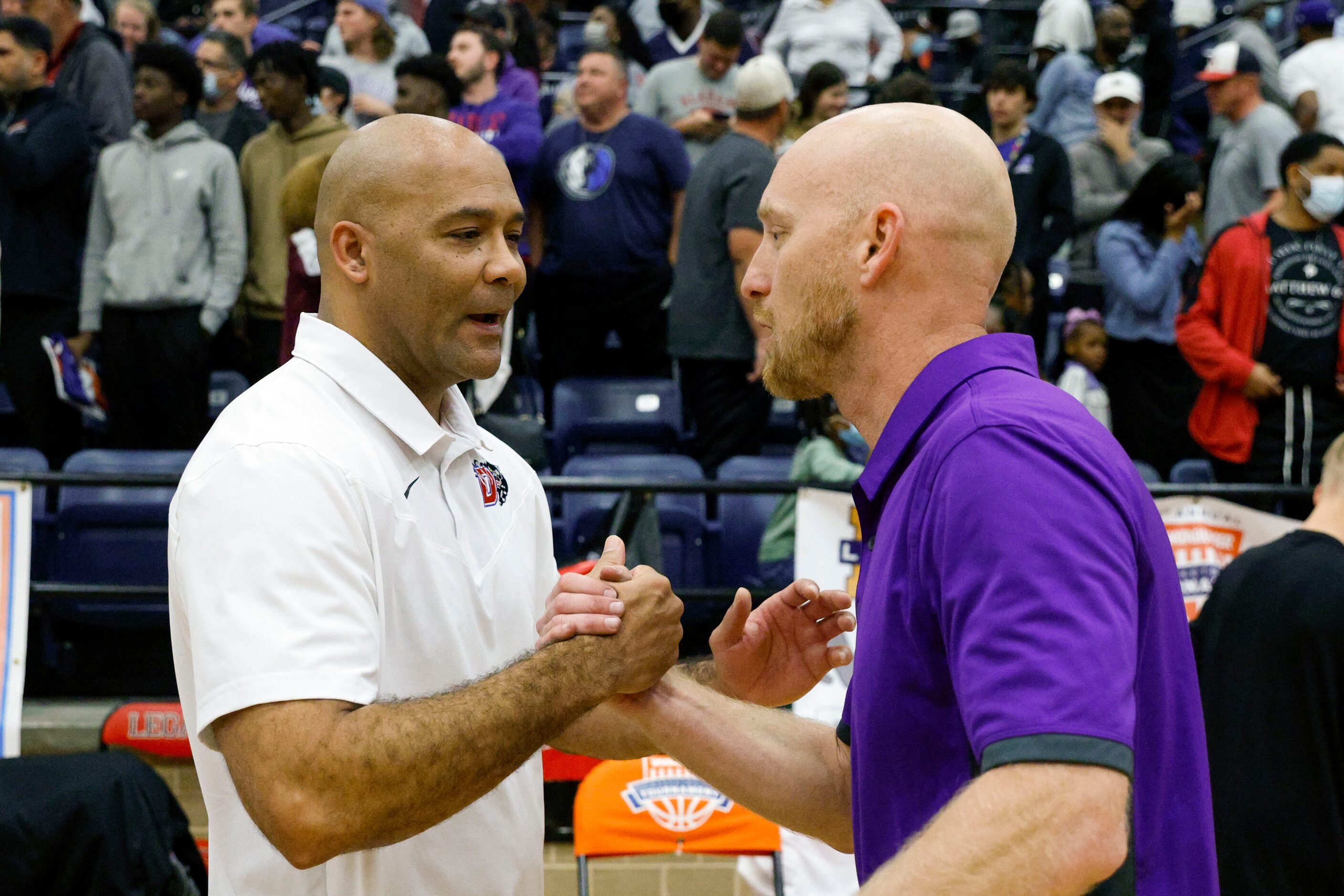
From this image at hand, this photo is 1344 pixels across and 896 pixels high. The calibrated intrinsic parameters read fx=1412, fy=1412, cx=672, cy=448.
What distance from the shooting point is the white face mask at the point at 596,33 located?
27.9ft

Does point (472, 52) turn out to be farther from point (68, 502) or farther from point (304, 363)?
point (304, 363)

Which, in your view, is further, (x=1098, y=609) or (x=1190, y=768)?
(x=1190, y=768)

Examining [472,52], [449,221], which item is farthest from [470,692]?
[472,52]

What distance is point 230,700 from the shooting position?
183 cm

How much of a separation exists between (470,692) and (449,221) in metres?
0.77

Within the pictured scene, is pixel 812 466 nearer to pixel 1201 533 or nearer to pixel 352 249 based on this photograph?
pixel 1201 533

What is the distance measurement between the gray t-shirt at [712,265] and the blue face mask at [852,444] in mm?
1100

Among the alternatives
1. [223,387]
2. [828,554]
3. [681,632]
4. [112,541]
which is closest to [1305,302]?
[828,554]

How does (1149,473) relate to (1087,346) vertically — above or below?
below

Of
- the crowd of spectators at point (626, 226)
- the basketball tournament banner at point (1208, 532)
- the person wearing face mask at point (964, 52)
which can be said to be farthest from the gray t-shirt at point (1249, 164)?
the basketball tournament banner at point (1208, 532)

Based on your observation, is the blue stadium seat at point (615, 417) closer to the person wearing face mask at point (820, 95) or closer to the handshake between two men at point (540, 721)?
the person wearing face mask at point (820, 95)

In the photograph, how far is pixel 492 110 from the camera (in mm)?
7289

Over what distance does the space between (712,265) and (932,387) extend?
4.88 metres

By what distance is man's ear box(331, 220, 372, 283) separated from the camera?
2248mm
